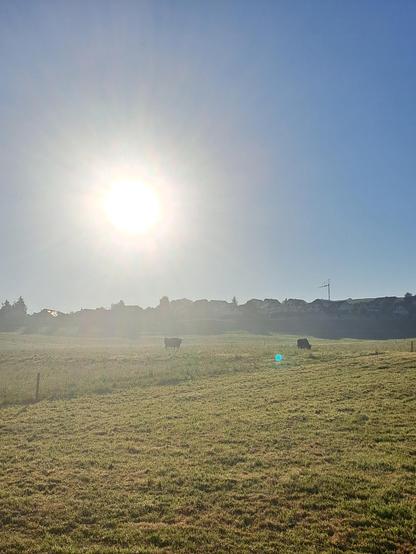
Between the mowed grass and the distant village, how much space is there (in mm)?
89964

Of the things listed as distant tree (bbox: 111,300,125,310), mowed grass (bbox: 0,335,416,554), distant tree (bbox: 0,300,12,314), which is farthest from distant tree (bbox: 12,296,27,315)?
mowed grass (bbox: 0,335,416,554)

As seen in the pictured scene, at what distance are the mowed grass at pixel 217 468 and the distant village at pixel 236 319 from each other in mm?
89964

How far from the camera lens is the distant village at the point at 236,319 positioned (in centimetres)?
11981

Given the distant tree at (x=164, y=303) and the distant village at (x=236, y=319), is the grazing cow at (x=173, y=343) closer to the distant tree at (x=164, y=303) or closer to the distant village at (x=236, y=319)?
the distant village at (x=236, y=319)

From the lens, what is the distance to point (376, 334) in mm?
108938

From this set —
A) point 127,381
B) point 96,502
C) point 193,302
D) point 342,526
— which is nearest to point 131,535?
point 96,502

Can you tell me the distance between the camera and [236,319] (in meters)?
143

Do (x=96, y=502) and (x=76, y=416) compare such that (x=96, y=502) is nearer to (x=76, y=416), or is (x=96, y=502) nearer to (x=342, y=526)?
(x=342, y=526)

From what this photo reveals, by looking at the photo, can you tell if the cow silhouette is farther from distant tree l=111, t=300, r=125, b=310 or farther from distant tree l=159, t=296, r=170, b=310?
distant tree l=111, t=300, r=125, b=310

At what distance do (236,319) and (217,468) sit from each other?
131127mm

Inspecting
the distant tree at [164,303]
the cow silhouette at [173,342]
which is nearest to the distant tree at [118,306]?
the distant tree at [164,303]

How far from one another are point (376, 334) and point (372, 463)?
347 ft

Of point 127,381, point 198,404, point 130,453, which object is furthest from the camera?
point 127,381

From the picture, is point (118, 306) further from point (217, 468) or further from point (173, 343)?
point (217, 468)
